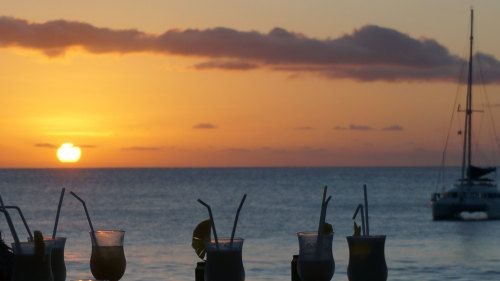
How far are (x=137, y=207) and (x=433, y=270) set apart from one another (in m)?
42.0

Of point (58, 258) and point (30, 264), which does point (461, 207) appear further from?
point (30, 264)

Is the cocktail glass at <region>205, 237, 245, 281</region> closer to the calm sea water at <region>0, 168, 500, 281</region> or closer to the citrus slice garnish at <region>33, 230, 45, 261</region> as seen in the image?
the citrus slice garnish at <region>33, 230, 45, 261</region>

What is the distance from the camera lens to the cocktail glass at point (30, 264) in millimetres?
3824

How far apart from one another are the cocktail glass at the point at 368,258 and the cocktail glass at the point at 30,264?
1368mm

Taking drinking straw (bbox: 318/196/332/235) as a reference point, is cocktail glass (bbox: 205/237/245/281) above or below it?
below

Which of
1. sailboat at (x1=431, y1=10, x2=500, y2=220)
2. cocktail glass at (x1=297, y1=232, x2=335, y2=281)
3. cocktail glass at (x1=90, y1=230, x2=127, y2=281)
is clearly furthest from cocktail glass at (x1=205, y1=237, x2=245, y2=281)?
sailboat at (x1=431, y1=10, x2=500, y2=220)

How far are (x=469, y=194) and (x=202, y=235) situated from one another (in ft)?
156

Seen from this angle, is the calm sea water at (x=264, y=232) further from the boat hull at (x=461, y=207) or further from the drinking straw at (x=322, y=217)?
the drinking straw at (x=322, y=217)

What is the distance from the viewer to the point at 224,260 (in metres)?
3.97

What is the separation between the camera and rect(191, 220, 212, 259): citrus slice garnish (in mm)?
4043

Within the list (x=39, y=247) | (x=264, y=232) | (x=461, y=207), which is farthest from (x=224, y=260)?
(x=461, y=207)

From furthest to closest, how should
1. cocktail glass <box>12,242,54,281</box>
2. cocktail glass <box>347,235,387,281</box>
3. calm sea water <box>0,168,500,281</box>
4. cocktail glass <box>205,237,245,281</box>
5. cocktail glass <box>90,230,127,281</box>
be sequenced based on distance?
calm sea water <box>0,168,500,281</box> → cocktail glass <box>90,230,127,281</box> → cocktail glass <box>347,235,387,281</box> → cocktail glass <box>205,237,245,281</box> → cocktail glass <box>12,242,54,281</box>

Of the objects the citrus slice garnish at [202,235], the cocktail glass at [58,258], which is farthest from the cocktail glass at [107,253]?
the citrus slice garnish at [202,235]

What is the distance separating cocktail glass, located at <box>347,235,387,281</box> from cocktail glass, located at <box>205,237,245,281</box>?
54 cm
